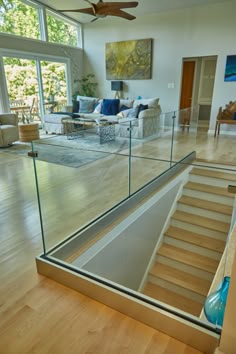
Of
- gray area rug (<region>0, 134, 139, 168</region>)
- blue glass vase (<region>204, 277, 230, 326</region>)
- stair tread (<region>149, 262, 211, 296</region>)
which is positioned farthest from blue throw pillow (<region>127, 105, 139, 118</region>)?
blue glass vase (<region>204, 277, 230, 326</region>)

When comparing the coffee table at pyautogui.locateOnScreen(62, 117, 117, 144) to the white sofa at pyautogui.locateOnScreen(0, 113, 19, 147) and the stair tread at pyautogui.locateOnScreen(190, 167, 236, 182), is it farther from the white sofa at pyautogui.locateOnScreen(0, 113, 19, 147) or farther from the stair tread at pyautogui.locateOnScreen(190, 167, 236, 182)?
the stair tread at pyautogui.locateOnScreen(190, 167, 236, 182)

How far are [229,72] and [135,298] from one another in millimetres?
5978

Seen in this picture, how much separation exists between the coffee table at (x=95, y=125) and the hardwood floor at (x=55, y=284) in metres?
0.89

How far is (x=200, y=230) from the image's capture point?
3.94 m

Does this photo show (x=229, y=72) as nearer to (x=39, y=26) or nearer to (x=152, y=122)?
(x=152, y=122)

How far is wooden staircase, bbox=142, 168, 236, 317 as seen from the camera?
3.36 metres

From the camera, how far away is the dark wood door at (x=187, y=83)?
766 centimetres

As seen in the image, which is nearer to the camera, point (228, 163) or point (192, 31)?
point (228, 163)

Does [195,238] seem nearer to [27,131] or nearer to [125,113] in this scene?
[125,113]

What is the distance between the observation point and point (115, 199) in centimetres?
297

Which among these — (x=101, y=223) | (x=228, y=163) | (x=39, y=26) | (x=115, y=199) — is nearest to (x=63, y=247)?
(x=101, y=223)

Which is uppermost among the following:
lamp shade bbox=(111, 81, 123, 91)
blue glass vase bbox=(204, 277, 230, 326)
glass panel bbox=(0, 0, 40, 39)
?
glass panel bbox=(0, 0, 40, 39)

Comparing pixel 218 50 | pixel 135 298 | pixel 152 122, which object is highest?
pixel 218 50

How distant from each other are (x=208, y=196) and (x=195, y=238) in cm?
71
